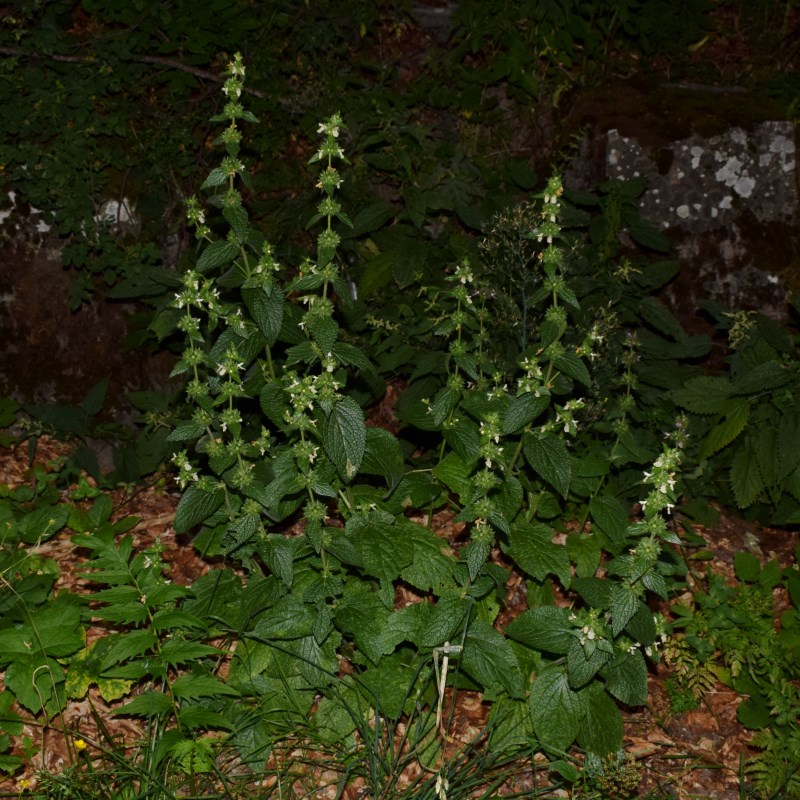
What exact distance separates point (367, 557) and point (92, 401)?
8.42 ft

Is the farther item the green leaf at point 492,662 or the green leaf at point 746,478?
the green leaf at point 746,478

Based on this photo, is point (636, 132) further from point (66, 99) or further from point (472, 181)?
point (66, 99)

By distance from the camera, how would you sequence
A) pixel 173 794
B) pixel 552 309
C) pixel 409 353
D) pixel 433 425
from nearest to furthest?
pixel 173 794
pixel 552 309
pixel 433 425
pixel 409 353

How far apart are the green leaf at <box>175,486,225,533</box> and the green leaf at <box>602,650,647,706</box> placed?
59.6 inches

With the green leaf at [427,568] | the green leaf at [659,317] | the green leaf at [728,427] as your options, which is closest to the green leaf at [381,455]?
the green leaf at [427,568]

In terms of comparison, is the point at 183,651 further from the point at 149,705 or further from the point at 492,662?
the point at 492,662

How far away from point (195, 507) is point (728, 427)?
2618 millimetres

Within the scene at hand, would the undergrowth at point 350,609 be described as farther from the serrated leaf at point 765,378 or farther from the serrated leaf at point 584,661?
the serrated leaf at point 765,378

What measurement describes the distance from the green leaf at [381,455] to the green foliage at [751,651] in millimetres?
1372

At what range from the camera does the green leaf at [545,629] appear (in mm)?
3111

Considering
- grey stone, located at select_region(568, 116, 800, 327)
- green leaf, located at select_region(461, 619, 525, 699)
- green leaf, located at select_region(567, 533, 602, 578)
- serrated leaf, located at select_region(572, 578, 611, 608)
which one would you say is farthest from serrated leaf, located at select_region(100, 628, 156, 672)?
grey stone, located at select_region(568, 116, 800, 327)

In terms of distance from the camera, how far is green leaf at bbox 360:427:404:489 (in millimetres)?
3293

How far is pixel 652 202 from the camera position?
5.15 m

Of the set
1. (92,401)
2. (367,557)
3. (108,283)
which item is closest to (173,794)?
(367,557)
